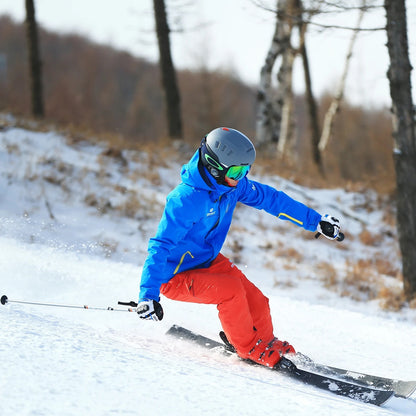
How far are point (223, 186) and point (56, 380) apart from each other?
166 centimetres

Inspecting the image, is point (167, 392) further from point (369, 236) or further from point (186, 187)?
point (369, 236)

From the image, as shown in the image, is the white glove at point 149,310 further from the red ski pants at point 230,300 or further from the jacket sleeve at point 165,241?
the red ski pants at point 230,300

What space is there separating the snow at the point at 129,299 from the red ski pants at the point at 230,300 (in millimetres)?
216

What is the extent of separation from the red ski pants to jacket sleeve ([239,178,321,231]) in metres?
0.66

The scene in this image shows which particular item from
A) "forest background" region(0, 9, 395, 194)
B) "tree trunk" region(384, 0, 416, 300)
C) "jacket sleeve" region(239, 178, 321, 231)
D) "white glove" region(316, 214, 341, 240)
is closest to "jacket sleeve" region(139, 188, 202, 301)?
"jacket sleeve" region(239, 178, 321, 231)

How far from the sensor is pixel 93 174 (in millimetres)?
8383

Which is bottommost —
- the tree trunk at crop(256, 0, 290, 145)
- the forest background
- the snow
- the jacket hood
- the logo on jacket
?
the snow

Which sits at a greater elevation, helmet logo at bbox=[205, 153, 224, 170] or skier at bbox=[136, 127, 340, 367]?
helmet logo at bbox=[205, 153, 224, 170]

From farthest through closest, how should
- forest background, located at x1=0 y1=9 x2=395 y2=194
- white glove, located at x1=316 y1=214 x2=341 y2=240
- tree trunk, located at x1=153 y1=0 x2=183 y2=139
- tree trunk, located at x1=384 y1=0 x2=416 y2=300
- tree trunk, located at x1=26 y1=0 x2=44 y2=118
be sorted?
1. forest background, located at x1=0 y1=9 x2=395 y2=194
2. tree trunk, located at x1=26 y1=0 x2=44 y2=118
3. tree trunk, located at x1=153 y1=0 x2=183 y2=139
4. tree trunk, located at x1=384 y1=0 x2=416 y2=300
5. white glove, located at x1=316 y1=214 x2=341 y2=240

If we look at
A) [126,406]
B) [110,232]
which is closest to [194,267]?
[126,406]

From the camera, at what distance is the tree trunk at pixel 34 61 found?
11.1 m

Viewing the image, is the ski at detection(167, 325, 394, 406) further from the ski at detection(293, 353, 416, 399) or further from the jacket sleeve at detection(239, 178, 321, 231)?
the jacket sleeve at detection(239, 178, 321, 231)

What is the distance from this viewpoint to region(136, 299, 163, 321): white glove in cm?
292

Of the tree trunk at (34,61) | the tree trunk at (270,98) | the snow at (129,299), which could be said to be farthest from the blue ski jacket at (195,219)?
the tree trunk at (34,61)
